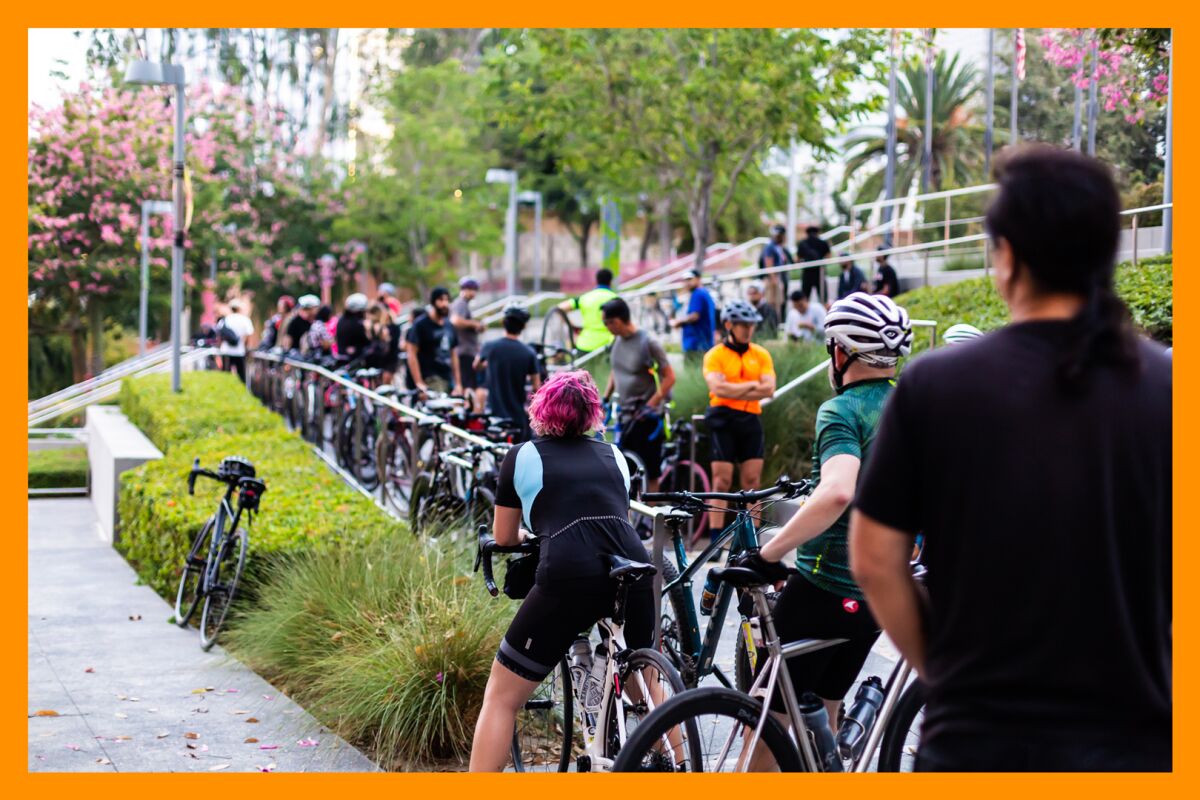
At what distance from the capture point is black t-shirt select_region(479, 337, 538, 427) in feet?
39.0

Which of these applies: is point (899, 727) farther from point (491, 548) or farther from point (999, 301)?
point (999, 301)

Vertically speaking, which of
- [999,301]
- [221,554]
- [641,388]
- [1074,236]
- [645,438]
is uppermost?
[1074,236]

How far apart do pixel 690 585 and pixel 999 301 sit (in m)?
10.4

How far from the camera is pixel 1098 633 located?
2.39m

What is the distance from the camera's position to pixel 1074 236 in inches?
93.9

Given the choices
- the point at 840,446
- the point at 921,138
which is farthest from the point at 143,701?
the point at 921,138

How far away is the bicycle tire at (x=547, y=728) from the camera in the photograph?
213 inches

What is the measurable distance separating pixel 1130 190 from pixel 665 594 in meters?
11.9

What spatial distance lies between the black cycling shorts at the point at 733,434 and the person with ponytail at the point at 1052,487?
25.7 feet

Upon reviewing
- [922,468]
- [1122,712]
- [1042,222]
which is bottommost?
[1122,712]

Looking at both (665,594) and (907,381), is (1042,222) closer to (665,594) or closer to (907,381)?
(907,381)

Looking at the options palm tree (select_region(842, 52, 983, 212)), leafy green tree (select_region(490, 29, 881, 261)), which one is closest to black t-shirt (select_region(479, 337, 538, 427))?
leafy green tree (select_region(490, 29, 881, 261))

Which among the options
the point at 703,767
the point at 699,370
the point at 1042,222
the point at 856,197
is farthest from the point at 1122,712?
the point at 856,197

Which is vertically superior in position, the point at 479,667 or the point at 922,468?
the point at 922,468
